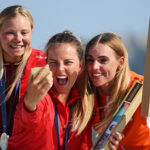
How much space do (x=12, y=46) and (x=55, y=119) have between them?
4.78ft

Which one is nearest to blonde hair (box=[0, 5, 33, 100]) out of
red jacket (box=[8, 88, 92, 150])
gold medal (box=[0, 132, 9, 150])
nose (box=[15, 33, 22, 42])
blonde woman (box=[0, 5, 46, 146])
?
blonde woman (box=[0, 5, 46, 146])

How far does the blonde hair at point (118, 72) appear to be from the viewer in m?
3.57

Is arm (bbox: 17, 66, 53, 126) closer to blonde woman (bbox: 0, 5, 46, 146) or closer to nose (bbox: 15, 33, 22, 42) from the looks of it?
blonde woman (bbox: 0, 5, 46, 146)

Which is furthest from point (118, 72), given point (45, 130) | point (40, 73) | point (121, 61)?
point (40, 73)

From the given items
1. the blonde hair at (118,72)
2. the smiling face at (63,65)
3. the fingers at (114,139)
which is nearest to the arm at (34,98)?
the smiling face at (63,65)

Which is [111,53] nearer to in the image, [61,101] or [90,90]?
[90,90]

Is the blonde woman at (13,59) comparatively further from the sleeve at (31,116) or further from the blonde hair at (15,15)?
the sleeve at (31,116)

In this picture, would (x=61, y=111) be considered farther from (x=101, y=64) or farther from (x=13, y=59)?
(x=13, y=59)

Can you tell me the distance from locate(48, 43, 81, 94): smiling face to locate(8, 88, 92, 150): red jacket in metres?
0.13

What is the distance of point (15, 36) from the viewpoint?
4.31 m

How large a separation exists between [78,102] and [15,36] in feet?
4.45

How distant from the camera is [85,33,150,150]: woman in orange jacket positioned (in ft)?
11.4

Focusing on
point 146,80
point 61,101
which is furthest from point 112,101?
point 146,80

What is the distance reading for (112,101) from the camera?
A: 3.59m
